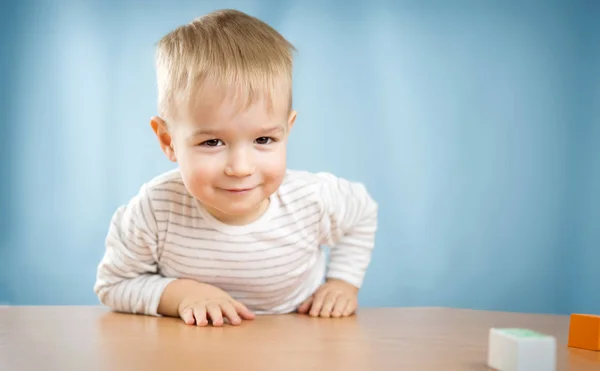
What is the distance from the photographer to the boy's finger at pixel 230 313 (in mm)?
1164

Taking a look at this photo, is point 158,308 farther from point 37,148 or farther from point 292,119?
point 37,148

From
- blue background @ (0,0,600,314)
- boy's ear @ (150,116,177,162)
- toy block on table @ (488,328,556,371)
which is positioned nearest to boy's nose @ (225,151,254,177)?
boy's ear @ (150,116,177,162)

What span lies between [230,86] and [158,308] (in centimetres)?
37

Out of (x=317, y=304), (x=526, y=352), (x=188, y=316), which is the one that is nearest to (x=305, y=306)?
(x=317, y=304)

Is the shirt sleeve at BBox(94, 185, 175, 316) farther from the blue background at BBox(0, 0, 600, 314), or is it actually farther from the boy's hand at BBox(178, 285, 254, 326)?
the blue background at BBox(0, 0, 600, 314)

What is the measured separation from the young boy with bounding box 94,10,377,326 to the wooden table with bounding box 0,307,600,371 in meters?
0.06

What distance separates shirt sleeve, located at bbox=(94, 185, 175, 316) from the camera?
1.26m

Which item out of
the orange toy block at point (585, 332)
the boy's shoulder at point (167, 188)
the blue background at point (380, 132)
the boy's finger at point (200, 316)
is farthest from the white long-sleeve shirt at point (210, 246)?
the blue background at point (380, 132)

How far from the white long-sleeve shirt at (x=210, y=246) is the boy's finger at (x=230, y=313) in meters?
0.11

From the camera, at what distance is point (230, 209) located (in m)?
1.17

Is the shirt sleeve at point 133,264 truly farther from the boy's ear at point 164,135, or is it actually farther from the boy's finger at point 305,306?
the boy's finger at point 305,306

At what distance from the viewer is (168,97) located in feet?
3.81

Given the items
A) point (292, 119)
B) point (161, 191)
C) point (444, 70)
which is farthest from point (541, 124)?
point (161, 191)

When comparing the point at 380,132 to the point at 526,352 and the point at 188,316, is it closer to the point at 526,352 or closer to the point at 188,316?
the point at 188,316
